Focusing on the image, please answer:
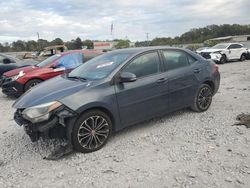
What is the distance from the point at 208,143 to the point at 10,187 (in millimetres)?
2953

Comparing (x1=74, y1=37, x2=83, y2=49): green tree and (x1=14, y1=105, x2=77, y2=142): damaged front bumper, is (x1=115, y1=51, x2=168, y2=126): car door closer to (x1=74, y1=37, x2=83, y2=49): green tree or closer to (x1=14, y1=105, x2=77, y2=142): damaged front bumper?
(x1=14, y1=105, x2=77, y2=142): damaged front bumper

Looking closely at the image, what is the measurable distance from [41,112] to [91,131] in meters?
0.80

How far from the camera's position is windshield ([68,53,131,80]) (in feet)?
16.3

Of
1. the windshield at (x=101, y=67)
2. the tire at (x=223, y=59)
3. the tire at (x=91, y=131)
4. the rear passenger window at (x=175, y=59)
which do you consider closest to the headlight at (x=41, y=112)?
the tire at (x=91, y=131)

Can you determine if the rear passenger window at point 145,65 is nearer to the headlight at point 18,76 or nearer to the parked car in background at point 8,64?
the headlight at point 18,76

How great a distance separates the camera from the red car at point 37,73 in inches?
345

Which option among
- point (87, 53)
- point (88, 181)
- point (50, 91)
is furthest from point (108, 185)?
point (87, 53)

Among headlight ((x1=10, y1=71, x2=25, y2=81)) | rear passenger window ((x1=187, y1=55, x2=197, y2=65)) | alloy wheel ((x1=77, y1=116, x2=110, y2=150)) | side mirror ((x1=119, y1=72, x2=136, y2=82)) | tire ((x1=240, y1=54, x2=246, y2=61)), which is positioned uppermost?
rear passenger window ((x1=187, y1=55, x2=197, y2=65))

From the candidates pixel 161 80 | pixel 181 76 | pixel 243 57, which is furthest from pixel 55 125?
pixel 243 57

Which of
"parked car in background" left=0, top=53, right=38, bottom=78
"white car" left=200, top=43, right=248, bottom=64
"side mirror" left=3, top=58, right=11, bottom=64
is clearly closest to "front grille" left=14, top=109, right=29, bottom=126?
"parked car in background" left=0, top=53, right=38, bottom=78

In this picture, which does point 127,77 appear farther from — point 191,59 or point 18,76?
point 18,76

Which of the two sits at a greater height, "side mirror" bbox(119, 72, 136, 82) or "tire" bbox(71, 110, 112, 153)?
"side mirror" bbox(119, 72, 136, 82)

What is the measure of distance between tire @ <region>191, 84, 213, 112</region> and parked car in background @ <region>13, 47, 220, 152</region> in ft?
0.07

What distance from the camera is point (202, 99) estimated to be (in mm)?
6289
